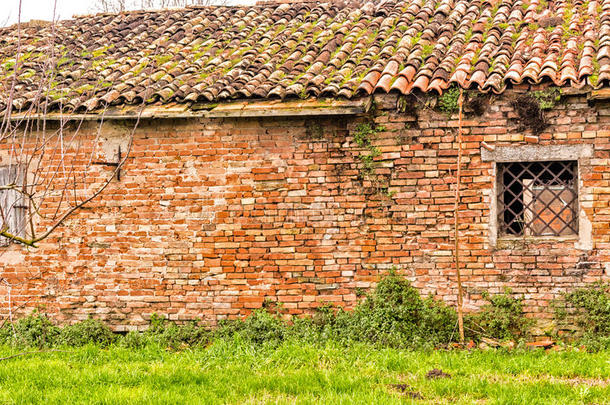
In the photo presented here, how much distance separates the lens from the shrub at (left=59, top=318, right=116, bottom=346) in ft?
25.3

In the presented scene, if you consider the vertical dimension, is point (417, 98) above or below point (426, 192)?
above

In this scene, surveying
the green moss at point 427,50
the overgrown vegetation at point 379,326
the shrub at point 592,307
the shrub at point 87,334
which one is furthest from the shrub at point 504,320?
the shrub at point 87,334

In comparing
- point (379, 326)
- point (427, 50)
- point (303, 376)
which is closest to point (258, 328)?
point (379, 326)

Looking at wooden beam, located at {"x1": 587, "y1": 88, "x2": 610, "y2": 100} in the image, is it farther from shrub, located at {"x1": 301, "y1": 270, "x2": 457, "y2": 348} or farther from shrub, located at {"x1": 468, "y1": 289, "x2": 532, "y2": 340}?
shrub, located at {"x1": 301, "y1": 270, "x2": 457, "y2": 348}

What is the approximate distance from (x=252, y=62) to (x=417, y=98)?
2.66 meters

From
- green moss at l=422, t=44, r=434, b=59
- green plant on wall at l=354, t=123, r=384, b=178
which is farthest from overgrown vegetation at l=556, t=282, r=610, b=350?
green moss at l=422, t=44, r=434, b=59

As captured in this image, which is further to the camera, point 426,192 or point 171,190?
point 171,190

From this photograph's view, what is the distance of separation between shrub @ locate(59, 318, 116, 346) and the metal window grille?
5.09m

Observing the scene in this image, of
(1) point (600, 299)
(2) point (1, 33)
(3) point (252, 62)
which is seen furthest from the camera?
(2) point (1, 33)

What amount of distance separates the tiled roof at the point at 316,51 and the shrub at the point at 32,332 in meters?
2.79

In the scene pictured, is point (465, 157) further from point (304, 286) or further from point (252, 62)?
point (252, 62)

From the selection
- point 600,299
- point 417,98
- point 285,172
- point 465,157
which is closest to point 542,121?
point 465,157

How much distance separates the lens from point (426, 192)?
7.36 meters

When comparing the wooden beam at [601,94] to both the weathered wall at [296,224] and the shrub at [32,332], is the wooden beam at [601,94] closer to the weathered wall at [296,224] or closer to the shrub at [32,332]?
the weathered wall at [296,224]
